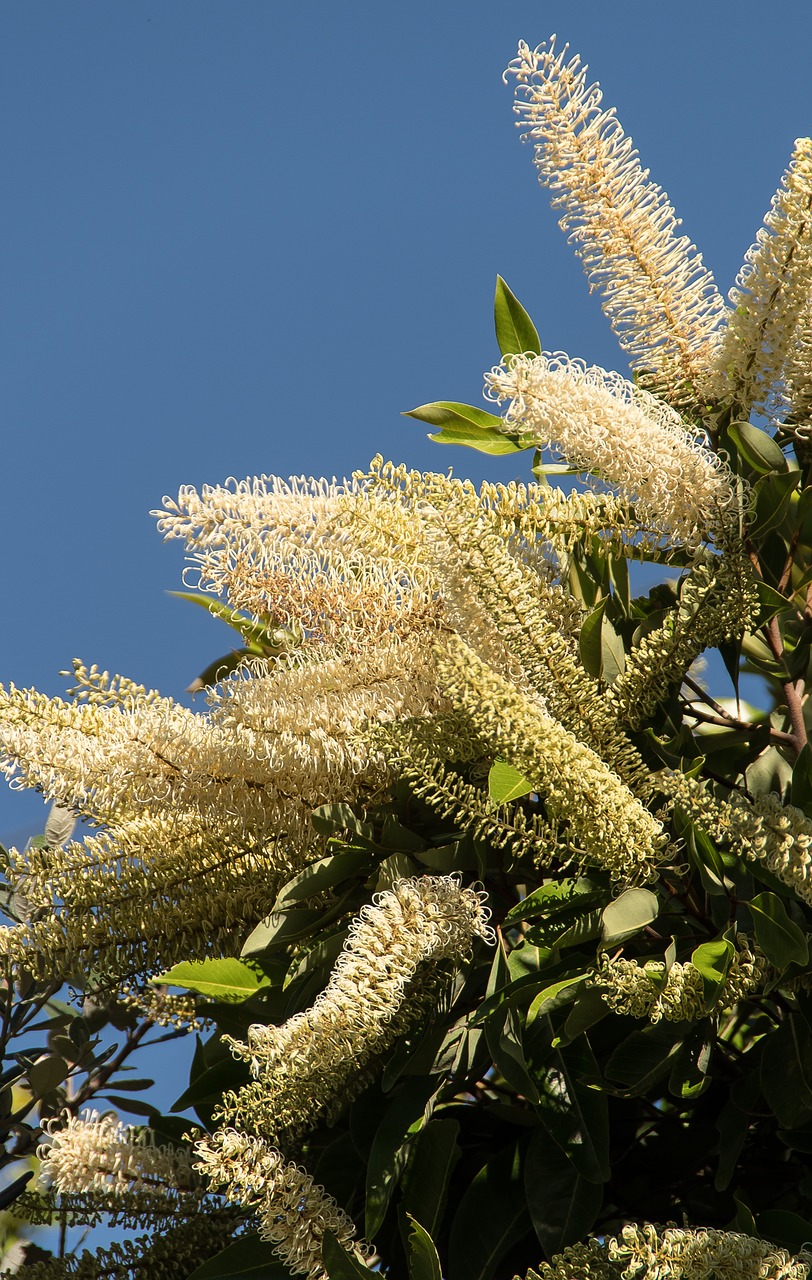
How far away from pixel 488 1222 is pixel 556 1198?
98 millimetres

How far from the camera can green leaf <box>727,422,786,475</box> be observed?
1.18m

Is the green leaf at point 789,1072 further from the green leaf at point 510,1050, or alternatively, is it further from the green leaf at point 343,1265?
the green leaf at point 343,1265

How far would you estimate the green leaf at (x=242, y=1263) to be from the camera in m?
1.14

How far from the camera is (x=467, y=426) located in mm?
1373

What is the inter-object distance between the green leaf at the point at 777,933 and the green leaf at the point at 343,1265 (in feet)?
1.29

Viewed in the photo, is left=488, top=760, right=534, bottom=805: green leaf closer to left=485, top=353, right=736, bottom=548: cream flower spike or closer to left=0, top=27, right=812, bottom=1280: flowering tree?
left=0, top=27, right=812, bottom=1280: flowering tree

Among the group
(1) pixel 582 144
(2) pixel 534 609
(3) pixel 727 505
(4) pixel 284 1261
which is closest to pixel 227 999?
(4) pixel 284 1261

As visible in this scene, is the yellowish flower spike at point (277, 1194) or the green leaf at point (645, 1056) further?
the green leaf at point (645, 1056)

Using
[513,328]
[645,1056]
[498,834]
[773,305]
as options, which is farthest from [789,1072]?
[513,328]

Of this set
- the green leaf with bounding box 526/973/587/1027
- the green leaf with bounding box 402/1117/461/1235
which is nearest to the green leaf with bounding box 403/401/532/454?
the green leaf with bounding box 526/973/587/1027

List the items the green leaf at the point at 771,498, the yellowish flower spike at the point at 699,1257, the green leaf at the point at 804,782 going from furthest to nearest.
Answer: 1. the green leaf at the point at 771,498
2. the green leaf at the point at 804,782
3. the yellowish flower spike at the point at 699,1257

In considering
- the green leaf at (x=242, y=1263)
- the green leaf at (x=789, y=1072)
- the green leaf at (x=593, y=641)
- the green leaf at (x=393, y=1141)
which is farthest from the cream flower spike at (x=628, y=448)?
the green leaf at (x=242, y=1263)

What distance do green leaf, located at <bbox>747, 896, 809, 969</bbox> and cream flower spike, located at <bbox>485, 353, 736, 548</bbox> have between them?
302 mm

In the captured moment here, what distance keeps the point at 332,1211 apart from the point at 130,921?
30 cm
